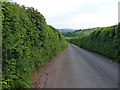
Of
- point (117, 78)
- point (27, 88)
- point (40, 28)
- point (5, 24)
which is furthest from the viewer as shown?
point (40, 28)

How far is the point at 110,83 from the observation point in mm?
4816

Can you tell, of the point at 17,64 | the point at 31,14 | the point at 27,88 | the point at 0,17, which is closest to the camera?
the point at 0,17

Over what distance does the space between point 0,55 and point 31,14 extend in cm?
407

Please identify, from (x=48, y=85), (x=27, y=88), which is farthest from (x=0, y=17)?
(x=48, y=85)

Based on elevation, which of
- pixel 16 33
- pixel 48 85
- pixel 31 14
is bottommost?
pixel 48 85

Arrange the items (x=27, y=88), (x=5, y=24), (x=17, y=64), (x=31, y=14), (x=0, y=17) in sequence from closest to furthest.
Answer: (x=0, y=17) < (x=5, y=24) < (x=17, y=64) < (x=27, y=88) < (x=31, y=14)

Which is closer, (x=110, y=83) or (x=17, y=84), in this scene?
(x=17, y=84)

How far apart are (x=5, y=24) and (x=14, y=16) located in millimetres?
671

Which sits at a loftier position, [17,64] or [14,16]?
[14,16]

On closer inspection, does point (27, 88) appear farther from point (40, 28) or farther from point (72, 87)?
point (40, 28)

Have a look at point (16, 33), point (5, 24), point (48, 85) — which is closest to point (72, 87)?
point (48, 85)

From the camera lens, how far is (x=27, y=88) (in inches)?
170

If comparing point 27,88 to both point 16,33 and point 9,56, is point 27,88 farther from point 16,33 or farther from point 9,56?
point 16,33

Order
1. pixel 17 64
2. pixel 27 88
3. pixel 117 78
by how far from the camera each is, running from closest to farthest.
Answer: pixel 17 64 → pixel 27 88 → pixel 117 78
